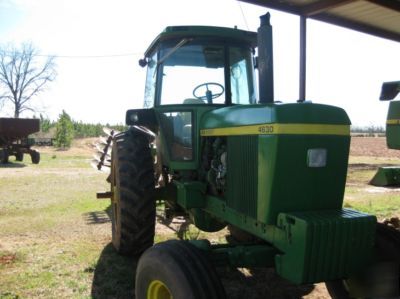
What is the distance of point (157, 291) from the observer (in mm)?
3354

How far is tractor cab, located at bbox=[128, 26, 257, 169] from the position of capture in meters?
4.83

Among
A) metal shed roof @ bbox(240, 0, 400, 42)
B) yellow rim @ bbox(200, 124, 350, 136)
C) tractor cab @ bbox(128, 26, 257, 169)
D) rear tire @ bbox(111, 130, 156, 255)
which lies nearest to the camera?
yellow rim @ bbox(200, 124, 350, 136)

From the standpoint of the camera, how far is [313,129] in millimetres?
3111

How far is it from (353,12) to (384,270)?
8.43 m

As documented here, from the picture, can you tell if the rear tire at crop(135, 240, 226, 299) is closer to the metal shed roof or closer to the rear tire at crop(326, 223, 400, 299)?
the rear tire at crop(326, 223, 400, 299)

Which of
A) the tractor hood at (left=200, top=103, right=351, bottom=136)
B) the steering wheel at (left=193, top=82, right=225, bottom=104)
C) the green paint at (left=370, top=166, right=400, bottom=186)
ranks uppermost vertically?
the steering wheel at (left=193, top=82, right=225, bottom=104)

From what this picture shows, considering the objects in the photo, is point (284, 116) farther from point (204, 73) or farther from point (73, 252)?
point (73, 252)

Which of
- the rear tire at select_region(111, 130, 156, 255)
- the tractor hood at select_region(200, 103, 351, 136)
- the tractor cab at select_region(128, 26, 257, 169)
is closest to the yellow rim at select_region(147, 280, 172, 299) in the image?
the tractor hood at select_region(200, 103, 351, 136)

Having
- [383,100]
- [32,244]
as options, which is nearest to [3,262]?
[32,244]

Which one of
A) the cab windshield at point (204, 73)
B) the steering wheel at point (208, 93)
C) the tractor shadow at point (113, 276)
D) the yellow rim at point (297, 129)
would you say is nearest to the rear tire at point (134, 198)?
the tractor shadow at point (113, 276)

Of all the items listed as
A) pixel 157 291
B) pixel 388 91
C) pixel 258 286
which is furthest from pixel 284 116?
pixel 388 91

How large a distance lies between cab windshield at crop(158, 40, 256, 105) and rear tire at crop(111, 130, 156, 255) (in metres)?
0.69

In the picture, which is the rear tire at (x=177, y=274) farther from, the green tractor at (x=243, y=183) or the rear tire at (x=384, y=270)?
the rear tire at (x=384, y=270)

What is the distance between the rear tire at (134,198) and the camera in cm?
473
